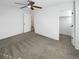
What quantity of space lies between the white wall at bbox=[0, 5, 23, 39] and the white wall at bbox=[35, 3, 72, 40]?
4.96 ft

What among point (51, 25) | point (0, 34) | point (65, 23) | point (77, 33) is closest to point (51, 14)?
point (51, 25)

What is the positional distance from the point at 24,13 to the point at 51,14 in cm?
275

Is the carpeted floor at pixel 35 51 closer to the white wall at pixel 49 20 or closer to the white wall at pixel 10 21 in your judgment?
the white wall at pixel 10 21

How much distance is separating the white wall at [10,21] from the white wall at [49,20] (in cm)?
151

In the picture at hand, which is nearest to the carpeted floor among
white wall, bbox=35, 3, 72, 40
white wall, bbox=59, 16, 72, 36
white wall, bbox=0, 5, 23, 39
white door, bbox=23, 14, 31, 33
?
white wall, bbox=0, 5, 23, 39

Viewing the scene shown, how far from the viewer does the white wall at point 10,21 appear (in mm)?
5198

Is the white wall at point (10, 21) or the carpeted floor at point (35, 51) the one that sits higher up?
the white wall at point (10, 21)

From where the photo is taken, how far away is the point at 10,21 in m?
5.80

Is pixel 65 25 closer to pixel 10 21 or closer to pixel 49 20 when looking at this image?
pixel 49 20

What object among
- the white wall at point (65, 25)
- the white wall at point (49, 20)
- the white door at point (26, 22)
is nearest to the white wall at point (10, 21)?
the white door at point (26, 22)

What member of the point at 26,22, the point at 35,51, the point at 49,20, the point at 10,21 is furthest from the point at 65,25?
the point at 10,21

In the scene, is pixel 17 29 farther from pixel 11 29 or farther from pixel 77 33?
pixel 77 33

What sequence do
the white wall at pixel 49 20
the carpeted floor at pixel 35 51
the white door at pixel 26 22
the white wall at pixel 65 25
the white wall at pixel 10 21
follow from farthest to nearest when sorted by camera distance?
the white door at pixel 26 22
the white wall at pixel 65 25
the white wall at pixel 49 20
the white wall at pixel 10 21
the carpeted floor at pixel 35 51

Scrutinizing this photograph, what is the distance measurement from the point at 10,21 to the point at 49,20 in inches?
115
